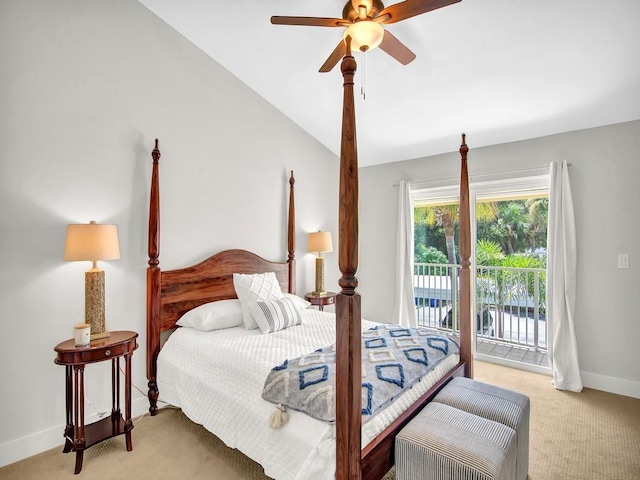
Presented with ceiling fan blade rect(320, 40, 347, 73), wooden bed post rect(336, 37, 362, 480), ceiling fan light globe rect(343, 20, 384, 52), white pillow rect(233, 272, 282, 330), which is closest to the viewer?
wooden bed post rect(336, 37, 362, 480)

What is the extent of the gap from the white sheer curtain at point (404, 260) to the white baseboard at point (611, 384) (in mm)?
1774

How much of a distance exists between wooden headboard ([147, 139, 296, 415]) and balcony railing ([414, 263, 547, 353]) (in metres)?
2.30

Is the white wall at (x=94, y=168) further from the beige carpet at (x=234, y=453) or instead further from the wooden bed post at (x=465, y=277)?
the wooden bed post at (x=465, y=277)

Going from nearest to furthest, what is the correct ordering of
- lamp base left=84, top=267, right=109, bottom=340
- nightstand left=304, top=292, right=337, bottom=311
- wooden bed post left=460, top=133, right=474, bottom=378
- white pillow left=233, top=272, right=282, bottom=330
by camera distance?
lamp base left=84, top=267, right=109, bottom=340 < wooden bed post left=460, top=133, right=474, bottom=378 < white pillow left=233, top=272, right=282, bottom=330 < nightstand left=304, top=292, right=337, bottom=311

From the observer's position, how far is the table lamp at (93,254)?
209 cm

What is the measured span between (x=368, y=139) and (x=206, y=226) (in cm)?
220

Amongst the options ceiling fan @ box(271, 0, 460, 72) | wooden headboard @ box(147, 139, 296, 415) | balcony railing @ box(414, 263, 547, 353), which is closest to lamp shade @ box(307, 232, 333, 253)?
wooden headboard @ box(147, 139, 296, 415)

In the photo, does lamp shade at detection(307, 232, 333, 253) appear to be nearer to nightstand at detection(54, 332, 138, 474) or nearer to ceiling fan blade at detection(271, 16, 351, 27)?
nightstand at detection(54, 332, 138, 474)

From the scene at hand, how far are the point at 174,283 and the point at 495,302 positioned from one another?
3484mm

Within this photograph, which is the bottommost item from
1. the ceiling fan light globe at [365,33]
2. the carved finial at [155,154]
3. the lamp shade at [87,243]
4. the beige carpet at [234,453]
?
the beige carpet at [234,453]

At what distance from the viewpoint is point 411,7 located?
1.71 metres

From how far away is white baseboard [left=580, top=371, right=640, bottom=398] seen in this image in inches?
113

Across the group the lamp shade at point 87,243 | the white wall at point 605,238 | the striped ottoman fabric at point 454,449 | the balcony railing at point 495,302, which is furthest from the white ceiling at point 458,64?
the striped ottoman fabric at point 454,449

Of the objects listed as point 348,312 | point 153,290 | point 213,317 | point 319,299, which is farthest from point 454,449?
point 319,299
